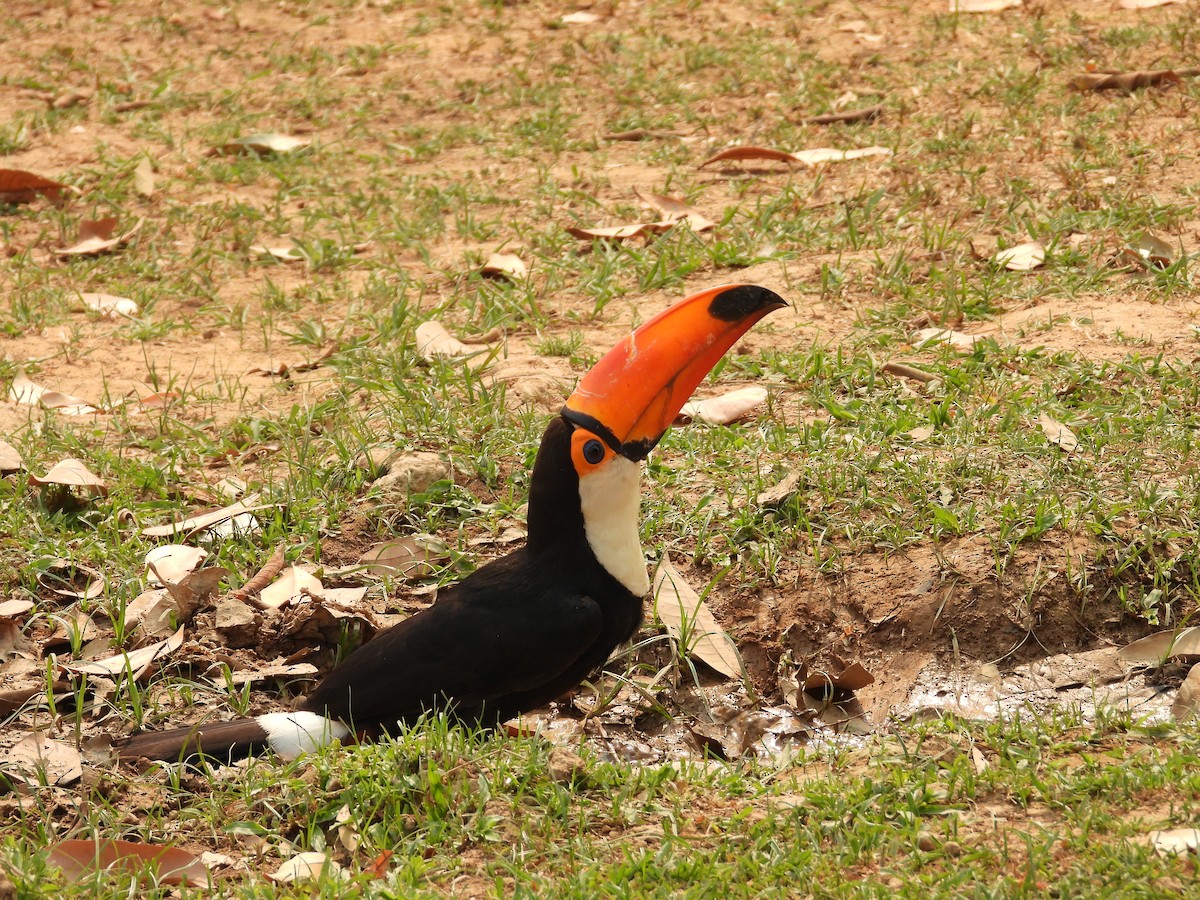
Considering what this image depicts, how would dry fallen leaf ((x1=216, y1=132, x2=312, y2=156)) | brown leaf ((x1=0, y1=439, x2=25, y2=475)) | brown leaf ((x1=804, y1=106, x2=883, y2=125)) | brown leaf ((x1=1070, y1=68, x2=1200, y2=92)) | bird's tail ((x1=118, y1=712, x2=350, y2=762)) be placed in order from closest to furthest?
1. bird's tail ((x1=118, y1=712, x2=350, y2=762))
2. brown leaf ((x1=0, y1=439, x2=25, y2=475))
3. brown leaf ((x1=1070, y1=68, x2=1200, y2=92))
4. brown leaf ((x1=804, y1=106, x2=883, y2=125))
5. dry fallen leaf ((x1=216, y1=132, x2=312, y2=156))

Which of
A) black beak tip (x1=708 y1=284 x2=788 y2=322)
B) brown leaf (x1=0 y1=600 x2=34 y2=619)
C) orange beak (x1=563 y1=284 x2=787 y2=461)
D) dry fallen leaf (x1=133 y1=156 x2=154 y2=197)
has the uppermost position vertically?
black beak tip (x1=708 y1=284 x2=788 y2=322)

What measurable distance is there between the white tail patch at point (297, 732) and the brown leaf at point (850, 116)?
15.4 feet

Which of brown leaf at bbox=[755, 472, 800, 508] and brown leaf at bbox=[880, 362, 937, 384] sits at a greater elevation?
brown leaf at bbox=[880, 362, 937, 384]

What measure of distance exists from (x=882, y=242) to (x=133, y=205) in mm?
3760

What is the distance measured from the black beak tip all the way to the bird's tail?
148cm

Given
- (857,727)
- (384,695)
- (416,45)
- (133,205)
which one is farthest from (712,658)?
(416,45)

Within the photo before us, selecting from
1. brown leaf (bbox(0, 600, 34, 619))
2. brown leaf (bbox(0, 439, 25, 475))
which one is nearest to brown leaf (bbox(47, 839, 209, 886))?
brown leaf (bbox(0, 600, 34, 619))

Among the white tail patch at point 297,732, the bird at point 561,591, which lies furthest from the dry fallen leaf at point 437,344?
the white tail patch at point 297,732

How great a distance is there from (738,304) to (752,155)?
3.31 metres

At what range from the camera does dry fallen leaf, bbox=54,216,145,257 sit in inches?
253

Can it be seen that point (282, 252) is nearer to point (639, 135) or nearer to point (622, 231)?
point (622, 231)

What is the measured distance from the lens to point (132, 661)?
385cm

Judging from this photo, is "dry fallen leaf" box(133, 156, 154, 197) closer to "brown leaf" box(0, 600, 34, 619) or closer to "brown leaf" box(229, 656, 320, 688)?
"brown leaf" box(0, 600, 34, 619)

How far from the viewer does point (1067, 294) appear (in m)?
5.27
